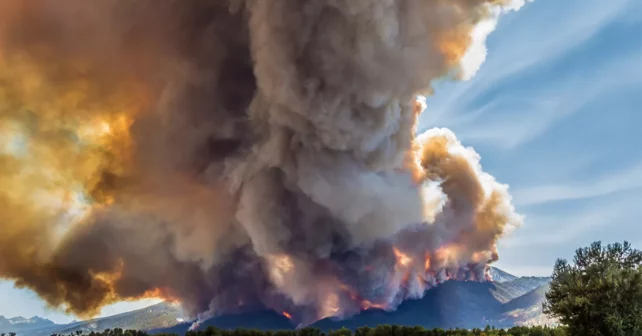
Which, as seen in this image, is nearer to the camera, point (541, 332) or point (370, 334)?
point (541, 332)

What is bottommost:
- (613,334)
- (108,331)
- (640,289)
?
(613,334)

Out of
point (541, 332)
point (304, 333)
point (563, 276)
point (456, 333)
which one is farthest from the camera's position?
point (304, 333)

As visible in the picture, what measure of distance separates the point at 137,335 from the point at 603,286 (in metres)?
76.4

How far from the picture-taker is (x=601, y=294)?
146ft

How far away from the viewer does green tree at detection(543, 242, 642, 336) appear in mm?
43219

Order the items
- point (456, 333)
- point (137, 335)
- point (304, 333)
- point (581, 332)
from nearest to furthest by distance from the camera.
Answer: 1. point (581, 332)
2. point (456, 333)
3. point (304, 333)
4. point (137, 335)

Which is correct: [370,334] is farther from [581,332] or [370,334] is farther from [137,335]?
[137,335]

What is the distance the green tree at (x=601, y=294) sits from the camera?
4322cm

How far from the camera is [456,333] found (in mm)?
75562

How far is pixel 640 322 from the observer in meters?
42.1

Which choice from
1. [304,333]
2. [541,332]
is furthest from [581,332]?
[304,333]

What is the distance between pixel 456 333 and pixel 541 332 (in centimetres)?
1209

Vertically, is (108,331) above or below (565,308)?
above

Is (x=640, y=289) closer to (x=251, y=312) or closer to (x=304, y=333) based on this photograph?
(x=304, y=333)
